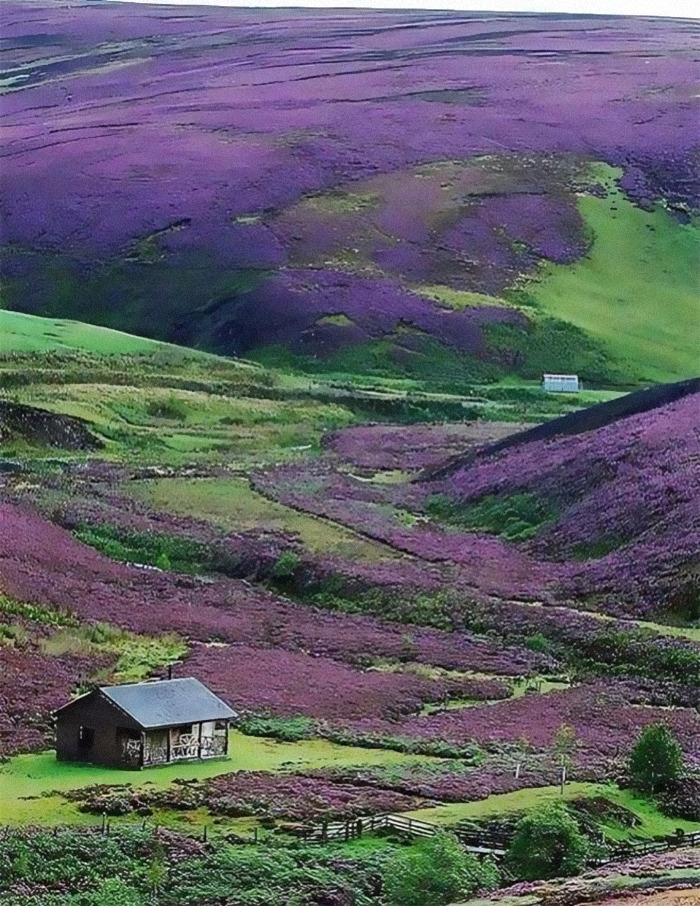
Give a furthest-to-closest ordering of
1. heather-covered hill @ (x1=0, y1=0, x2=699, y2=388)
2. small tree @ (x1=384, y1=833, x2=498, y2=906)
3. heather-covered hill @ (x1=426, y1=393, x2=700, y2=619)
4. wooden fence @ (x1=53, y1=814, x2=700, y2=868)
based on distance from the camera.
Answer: heather-covered hill @ (x1=0, y1=0, x2=699, y2=388), heather-covered hill @ (x1=426, y1=393, x2=700, y2=619), wooden fence @ (x1=53, y1=814, x2=700, y2=868), small tree @ (x1=384, y1=833, x2=498, y2=906)

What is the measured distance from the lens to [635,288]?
282 feet

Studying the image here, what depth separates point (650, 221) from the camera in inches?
3659

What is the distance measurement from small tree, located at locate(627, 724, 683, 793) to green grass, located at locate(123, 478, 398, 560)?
52.8ft

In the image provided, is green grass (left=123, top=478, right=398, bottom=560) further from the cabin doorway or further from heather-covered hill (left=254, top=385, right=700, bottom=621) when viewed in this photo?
the cabin doorway

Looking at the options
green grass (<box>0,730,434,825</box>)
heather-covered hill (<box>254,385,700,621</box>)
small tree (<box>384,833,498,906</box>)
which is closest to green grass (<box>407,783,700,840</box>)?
small tree (<box>384,833,498,906</box>)

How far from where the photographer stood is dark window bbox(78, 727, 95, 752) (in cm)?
2877

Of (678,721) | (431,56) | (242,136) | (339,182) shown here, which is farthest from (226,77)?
(678,721)

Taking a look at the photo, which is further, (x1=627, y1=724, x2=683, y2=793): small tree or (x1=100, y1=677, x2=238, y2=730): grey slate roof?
(x1=100, y1=677, x2=238, y2=730): grey slate roof

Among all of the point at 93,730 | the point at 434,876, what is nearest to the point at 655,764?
the point at 434,876

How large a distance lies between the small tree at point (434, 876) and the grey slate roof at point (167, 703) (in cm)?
532

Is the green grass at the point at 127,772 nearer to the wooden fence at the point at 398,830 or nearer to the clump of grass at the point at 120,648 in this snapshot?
the wooden fence at the point at 398,830

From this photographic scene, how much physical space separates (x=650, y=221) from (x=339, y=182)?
15.6m

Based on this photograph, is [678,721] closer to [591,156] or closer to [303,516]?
[303,516]

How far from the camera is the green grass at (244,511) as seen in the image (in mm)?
44850
